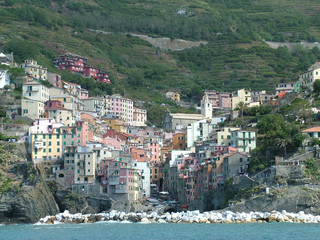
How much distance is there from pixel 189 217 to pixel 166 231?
9.64m

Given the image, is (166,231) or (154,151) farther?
(154,151)

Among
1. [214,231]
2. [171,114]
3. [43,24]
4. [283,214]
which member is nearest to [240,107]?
[171,114]

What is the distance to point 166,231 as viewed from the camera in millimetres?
73625

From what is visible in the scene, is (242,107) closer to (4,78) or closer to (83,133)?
(83,133)

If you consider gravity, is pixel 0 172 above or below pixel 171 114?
below

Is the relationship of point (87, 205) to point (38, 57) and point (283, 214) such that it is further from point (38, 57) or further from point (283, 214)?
point (38, 57)

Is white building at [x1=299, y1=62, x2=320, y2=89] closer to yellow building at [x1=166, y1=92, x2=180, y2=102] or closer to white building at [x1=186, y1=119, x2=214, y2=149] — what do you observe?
white building at [x1=186, y1=119, x2=214, y2=149]

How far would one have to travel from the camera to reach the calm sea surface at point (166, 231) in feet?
222

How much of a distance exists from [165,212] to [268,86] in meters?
70.0

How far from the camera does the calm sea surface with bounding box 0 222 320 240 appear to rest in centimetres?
6769

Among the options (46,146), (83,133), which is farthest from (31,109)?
(46,146)

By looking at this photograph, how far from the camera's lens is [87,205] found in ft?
297

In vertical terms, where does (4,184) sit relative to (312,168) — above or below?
below

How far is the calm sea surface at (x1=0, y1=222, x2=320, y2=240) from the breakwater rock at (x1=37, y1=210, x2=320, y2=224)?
2.45 m
